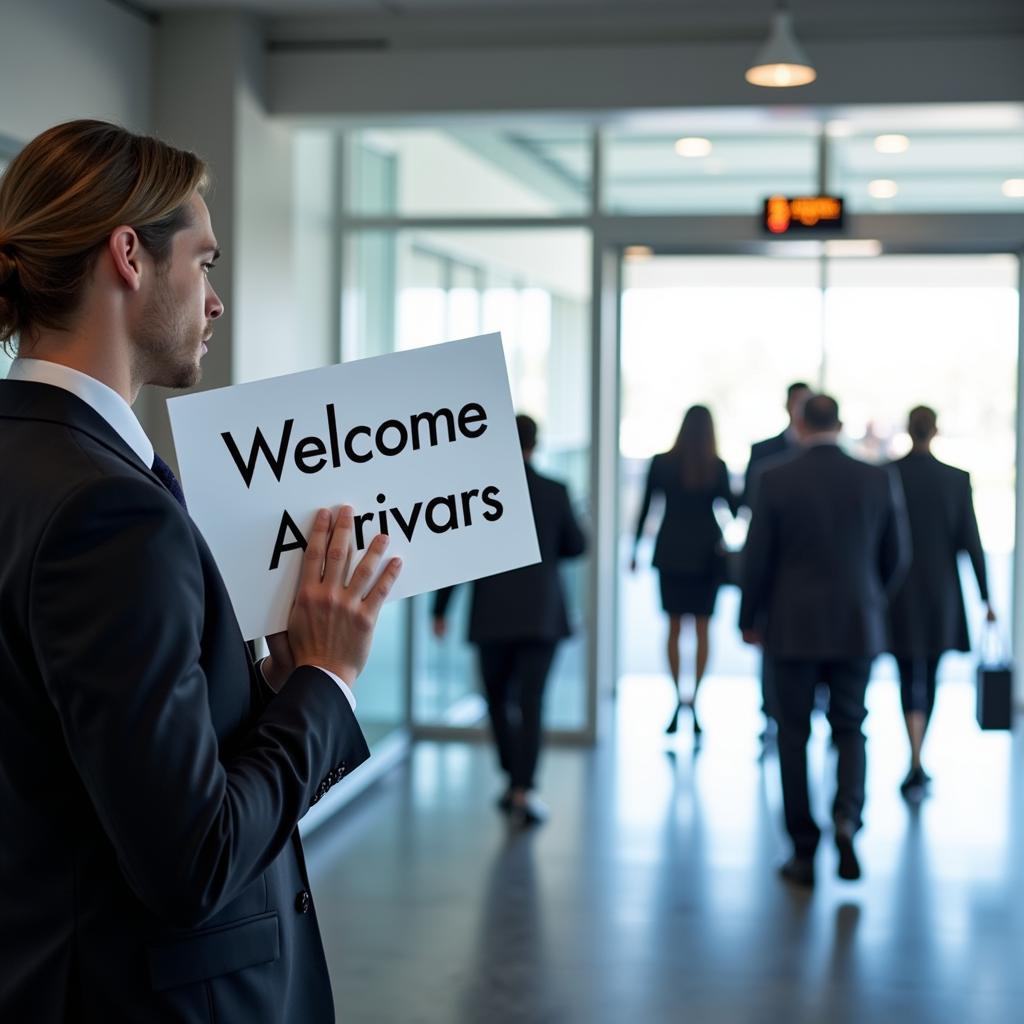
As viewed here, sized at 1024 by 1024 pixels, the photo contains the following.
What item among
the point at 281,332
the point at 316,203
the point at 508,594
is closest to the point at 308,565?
the point at 508,594

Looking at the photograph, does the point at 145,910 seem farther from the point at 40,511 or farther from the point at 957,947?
the point at 957,947

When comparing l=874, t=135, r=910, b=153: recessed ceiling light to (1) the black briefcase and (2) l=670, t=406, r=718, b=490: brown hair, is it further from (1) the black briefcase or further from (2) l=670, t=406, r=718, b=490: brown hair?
(1) the black briefcase

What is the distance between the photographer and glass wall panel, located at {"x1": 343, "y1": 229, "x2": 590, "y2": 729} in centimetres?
696

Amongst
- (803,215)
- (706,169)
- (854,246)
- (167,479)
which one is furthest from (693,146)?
(167,479)

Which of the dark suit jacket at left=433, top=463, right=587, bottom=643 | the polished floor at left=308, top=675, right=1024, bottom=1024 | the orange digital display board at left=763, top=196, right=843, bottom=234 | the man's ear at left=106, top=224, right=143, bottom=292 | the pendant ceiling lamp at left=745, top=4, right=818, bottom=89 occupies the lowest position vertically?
the polished floor at left=308, top=675, right=1024, bottom=1024

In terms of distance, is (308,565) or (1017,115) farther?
(1017,115)

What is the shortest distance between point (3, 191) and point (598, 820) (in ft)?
15.6

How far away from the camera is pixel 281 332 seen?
19.1ft

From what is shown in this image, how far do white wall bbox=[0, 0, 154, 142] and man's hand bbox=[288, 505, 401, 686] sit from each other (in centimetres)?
337

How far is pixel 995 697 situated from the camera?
5562mm

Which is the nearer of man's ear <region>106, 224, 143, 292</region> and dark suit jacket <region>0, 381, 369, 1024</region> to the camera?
dark suit jacket <region>0, 381, 369, 1024</region>

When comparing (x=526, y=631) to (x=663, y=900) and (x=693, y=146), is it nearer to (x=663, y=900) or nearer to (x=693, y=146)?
(x=663, y=900)

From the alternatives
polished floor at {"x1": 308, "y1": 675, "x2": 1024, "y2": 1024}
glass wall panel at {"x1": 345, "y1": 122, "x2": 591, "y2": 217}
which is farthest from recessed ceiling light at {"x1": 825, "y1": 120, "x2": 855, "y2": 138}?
polished floor at {"x1": 308, "y1": 675, "x2": 1024, "y2": 1024}

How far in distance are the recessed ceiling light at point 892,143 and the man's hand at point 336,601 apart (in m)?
6.29
